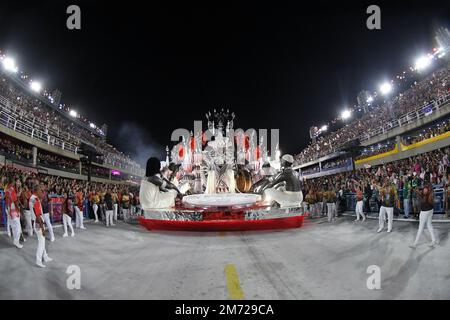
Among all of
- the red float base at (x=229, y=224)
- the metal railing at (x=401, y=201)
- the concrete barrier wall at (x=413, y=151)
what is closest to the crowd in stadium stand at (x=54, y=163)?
the red float base at (x=229, y=224)

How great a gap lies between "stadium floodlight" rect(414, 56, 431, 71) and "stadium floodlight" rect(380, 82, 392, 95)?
721 cm

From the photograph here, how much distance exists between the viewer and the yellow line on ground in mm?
3975

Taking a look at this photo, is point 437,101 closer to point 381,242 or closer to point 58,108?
point 381,242

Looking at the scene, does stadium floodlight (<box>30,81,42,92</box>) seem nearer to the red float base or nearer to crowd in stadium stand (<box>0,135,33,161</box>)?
crowd in stadium stand (<box>0,135,33,161</box>)

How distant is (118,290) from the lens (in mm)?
4297

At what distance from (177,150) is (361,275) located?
61.1 feet

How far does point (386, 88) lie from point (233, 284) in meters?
50.1

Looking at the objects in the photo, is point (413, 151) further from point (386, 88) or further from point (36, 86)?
point (36, 86)

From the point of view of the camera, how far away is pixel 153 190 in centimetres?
1055

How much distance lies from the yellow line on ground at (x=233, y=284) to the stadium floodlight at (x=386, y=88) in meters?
48.9

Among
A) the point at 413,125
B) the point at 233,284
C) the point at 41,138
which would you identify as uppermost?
the point at 413,125

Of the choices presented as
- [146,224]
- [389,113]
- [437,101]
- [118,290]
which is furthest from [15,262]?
[389,113]

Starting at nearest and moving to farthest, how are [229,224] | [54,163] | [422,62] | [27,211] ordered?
[27,211] < [229,224] < [54,163] < [422,62]

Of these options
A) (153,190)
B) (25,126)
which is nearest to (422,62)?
(153,190)
